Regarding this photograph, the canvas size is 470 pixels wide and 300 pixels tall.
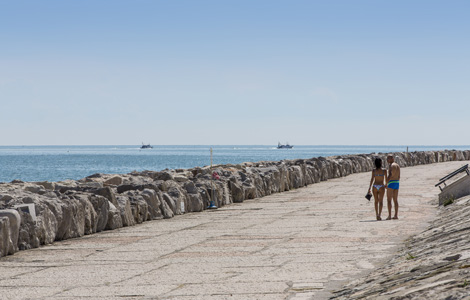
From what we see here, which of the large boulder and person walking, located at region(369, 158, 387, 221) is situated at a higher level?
person walking, located at region(369, 158, 387, 221)

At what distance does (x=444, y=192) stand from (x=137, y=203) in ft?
22.2

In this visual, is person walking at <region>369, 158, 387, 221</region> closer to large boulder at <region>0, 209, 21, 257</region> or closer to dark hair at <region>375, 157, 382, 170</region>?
dark hair at <region>375, 157, 382, 170</region>

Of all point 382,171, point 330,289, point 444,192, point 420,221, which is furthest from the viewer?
point 444,192

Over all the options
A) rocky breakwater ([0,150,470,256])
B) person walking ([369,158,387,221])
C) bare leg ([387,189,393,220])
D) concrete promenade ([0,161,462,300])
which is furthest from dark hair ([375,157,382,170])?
rocky breakwater ([0,150,470,256])

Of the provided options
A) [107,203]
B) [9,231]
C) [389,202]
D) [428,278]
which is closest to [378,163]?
[389,202]

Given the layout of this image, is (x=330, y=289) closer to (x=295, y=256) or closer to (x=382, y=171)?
(x=295, y=256)

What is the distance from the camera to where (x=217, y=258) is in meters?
8.62

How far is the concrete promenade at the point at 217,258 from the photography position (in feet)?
22.0

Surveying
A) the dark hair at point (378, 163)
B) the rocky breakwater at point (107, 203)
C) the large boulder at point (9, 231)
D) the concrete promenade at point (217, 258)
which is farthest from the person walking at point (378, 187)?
the large boulder at point (9, 231)

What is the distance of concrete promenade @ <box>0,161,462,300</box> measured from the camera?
6.70 meters

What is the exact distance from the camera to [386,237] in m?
10.3

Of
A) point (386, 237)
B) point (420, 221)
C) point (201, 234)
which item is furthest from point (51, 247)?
point (420, 221)

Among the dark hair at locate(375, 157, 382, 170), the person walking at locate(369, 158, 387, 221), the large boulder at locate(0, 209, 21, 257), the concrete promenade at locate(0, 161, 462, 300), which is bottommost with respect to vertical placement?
the concrete promenade at locate(0, 161, 462, 300)

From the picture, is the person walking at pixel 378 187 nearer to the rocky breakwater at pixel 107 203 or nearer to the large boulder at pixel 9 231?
the rocky breakwater at pixel 107 203
